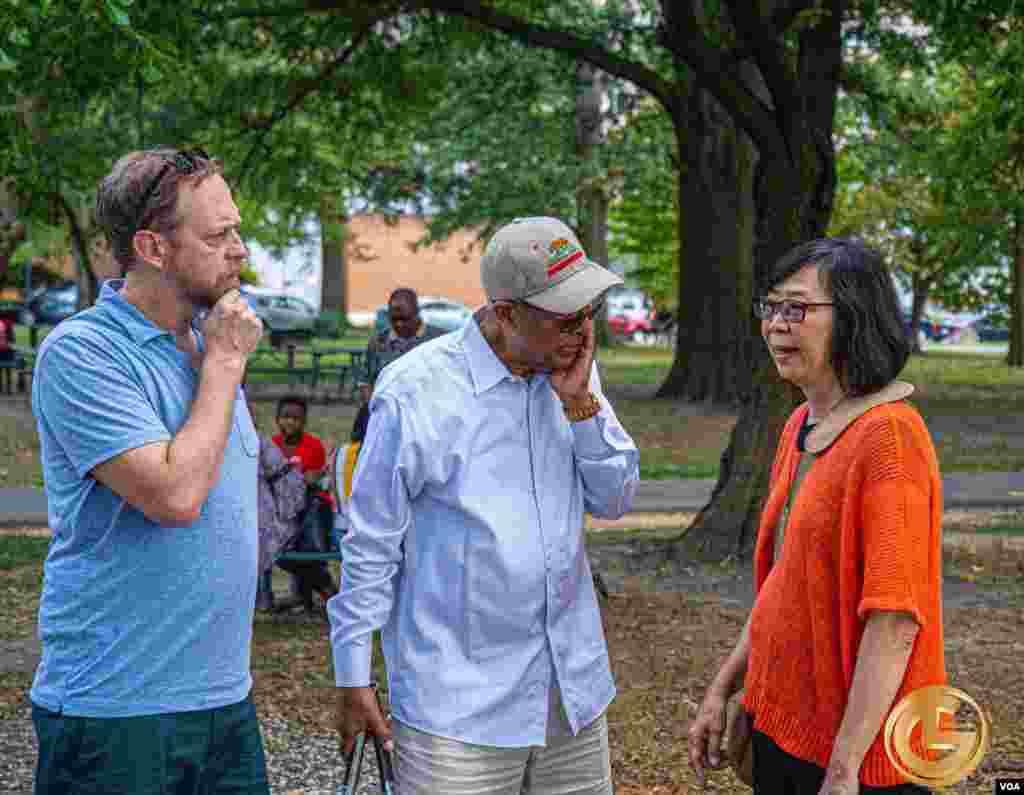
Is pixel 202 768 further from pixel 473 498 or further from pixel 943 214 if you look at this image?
pixel 943 214

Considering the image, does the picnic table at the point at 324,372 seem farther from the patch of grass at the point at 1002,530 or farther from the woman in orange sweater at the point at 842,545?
the woman in orange sweater at the point at 842,545

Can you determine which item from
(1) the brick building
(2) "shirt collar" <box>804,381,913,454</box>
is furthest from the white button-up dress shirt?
(1) the brick building

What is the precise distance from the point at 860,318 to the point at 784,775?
89 cm

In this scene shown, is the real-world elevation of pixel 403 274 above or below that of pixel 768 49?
below

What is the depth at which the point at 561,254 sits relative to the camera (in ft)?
11.0

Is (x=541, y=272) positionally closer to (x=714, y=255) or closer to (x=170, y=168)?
(x=170, y=168)

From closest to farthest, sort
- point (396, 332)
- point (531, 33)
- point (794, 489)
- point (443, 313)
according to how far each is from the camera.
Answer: point (794, 489) → point (396, 332) → point (531, 33) → point (443, 313)

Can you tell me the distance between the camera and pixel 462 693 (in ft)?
10.8

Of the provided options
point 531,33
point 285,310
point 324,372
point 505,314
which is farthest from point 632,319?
point 505,314

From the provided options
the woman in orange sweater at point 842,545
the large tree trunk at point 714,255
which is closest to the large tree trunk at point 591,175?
the large tree trunk at point 714,255

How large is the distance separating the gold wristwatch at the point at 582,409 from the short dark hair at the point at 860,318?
1.51 feet

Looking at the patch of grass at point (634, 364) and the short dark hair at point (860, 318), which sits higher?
the short dark hair at point (860, 318)

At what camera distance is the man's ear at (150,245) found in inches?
116

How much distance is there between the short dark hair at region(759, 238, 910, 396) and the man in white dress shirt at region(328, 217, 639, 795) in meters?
0.46
